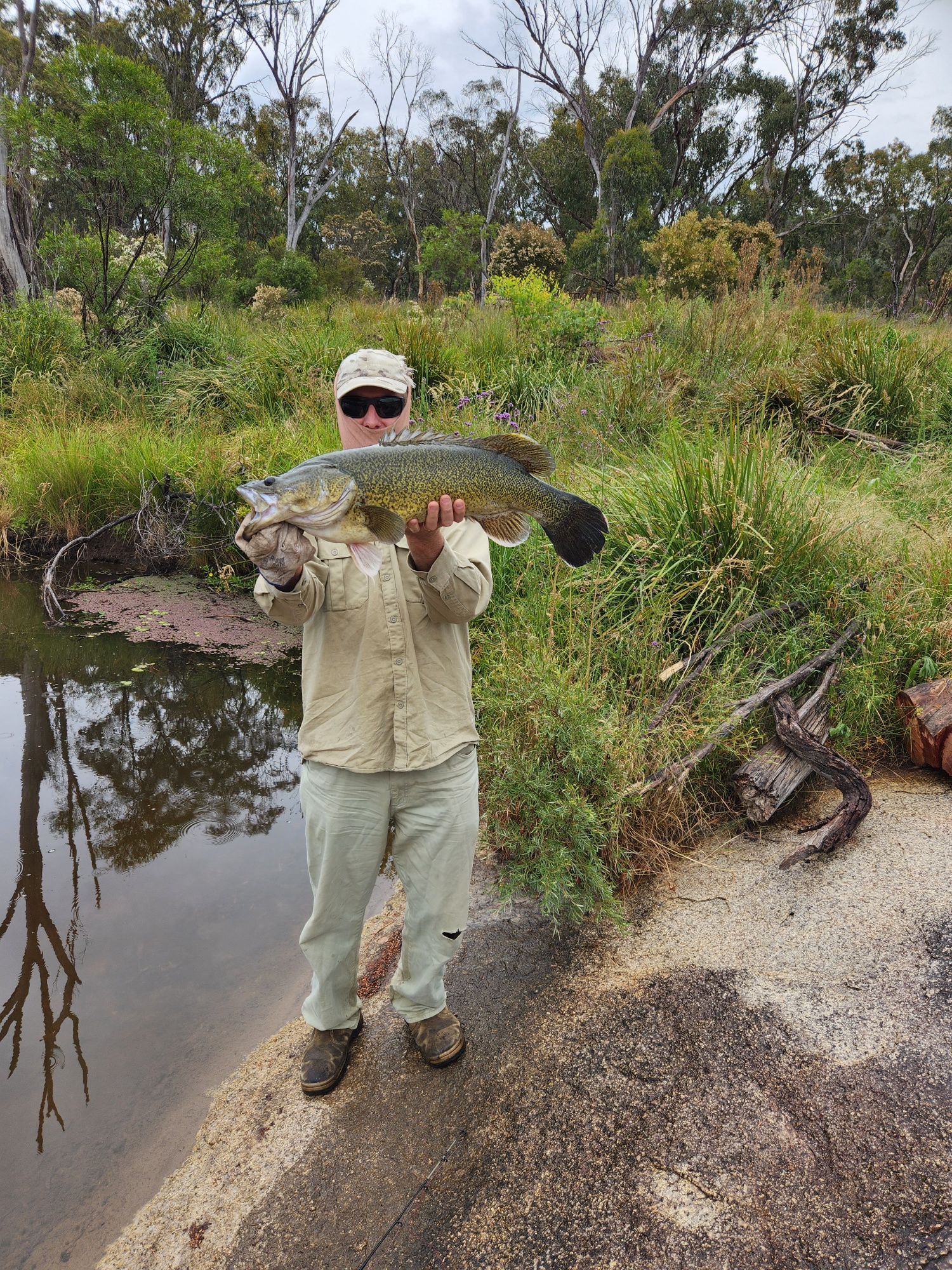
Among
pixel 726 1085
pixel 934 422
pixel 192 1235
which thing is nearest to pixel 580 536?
pixel 726 1085

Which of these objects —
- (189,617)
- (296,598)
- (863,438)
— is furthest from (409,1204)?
(863,438)

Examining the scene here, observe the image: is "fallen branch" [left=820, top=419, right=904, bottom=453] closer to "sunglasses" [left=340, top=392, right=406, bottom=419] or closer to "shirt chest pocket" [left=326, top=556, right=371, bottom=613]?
"sunglasses" [left=340, top=392, right=406, bottom=419]

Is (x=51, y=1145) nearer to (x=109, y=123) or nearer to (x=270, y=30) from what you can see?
(x=109, y=123)

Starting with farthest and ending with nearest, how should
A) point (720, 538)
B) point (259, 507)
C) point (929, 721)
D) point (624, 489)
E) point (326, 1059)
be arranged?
point (624, 489), point (720, 538), point (929, 721), point (326, 1059), point (259, 507)

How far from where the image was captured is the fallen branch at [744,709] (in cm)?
330

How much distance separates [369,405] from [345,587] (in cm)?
58

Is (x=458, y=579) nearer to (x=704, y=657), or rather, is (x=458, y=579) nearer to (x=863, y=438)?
(x=704, y=657)

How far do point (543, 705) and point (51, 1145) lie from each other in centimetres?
228

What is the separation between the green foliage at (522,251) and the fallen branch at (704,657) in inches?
726

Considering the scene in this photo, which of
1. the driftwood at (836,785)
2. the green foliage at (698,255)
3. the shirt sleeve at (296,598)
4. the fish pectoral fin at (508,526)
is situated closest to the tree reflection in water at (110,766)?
the shirt sleeve at (296,598)

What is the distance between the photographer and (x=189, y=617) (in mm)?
6594

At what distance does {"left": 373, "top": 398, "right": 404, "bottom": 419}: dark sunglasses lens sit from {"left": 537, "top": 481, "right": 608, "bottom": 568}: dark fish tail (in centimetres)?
57

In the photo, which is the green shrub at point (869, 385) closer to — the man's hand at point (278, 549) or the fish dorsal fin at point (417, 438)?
the fish dorsal fin at point (417, 438)

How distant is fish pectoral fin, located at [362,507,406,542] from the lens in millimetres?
1791
